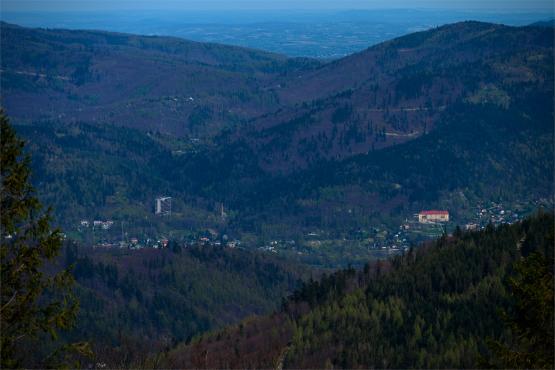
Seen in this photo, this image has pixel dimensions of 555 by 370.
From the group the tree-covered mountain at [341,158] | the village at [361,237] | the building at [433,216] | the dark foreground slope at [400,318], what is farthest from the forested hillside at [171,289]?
the tree-covered mountain at [341,158]

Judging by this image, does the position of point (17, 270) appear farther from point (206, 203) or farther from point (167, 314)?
point (206, 203)

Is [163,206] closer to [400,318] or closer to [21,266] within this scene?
[400,318]

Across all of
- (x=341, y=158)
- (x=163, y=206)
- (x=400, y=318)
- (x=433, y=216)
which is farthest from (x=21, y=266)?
(x=341, y=158)

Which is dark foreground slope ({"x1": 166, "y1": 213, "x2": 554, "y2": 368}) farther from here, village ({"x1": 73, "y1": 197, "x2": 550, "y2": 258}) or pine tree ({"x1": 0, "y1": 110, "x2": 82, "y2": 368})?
village ({"x1": 73, "y1": 197, "x2": 550, "y2": 258})

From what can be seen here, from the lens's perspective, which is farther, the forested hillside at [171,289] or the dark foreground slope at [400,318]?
the forested hillside at [171,289]

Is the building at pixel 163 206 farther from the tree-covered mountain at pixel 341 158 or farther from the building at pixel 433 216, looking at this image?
the building at pixel 433 216

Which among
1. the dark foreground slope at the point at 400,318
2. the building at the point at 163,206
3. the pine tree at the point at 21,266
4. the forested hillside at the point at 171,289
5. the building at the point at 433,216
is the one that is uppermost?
the pine tree at the point at 21,266
